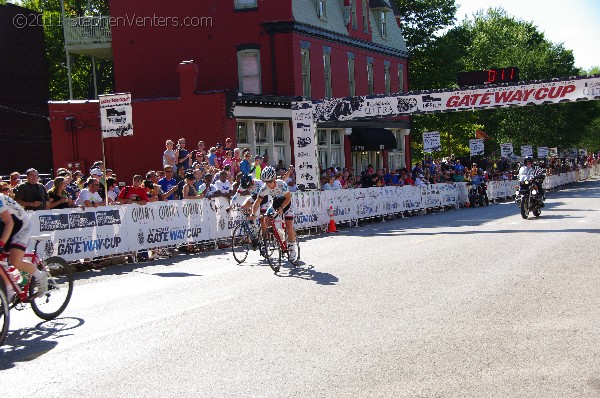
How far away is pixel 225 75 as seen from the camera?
35.4 metres

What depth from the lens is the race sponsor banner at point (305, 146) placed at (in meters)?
28.1

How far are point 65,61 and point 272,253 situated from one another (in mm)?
46118

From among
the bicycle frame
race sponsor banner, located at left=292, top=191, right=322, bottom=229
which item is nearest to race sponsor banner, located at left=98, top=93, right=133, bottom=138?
race sponsor banner, located at left=292, top=191, right=322, bottom=229

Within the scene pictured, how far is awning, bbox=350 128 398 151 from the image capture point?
136 feet

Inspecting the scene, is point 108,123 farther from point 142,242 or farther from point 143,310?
point 143,310

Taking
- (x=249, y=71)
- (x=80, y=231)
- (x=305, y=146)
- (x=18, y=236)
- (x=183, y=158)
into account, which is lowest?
(x=80, y=231)

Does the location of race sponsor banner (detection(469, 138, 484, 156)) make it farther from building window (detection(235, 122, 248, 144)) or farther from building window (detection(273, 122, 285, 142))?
building window (detection(235, 122, 248, 144))

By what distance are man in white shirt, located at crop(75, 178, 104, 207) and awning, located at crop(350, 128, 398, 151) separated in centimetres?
2483

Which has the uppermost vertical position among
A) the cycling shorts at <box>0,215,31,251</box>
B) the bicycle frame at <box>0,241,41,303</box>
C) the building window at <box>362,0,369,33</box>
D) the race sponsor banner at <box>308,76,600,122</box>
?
the building window at <box>362,0,369,33</box>

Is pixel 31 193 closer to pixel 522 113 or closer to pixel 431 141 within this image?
pixel 431 141

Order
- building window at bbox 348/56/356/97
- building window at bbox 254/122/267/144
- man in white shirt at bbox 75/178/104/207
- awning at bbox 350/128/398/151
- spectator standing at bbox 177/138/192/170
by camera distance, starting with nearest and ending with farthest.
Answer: man in white shirt at bbox 75/178/104/207, spectator standing at bbox 177/138/192/170, building window at bbox 254/122/267/144, awning at bbox 350/128/398/151, building window at bbox 348/56/356/97

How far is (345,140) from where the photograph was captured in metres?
41.1

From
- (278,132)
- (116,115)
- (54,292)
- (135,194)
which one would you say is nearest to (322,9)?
(278,132)

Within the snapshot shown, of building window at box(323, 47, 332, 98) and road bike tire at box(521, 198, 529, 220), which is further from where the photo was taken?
building window at box(323, 47, 332, 98)
